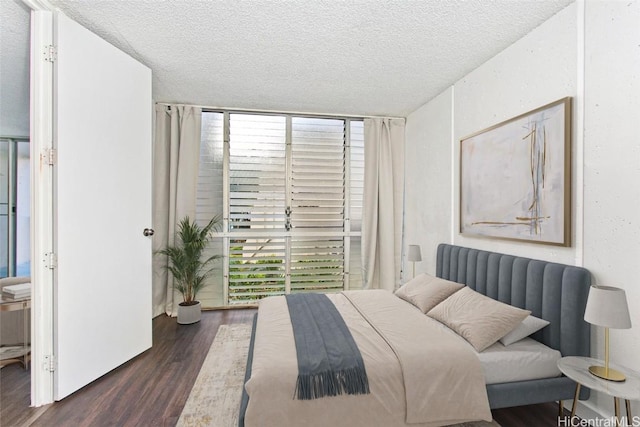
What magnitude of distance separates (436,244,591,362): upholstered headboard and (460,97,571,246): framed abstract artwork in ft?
0.67

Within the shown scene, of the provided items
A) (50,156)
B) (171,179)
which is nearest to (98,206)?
(50,156)

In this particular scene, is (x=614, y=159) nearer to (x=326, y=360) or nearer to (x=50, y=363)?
(x=326, y=360)

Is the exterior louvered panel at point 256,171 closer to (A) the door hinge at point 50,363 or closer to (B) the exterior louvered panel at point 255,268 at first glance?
(B) the exterior louvered panel at point 255,268

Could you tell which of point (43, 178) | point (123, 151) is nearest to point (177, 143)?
point (123, 151)

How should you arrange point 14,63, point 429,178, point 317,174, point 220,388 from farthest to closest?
point 317,174
point 429,178
point 14,63
point 220,388

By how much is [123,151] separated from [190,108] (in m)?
1.57

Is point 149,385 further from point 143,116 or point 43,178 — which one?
point 143,116

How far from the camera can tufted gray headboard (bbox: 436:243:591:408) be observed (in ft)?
5.97

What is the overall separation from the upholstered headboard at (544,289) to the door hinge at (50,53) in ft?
12.3

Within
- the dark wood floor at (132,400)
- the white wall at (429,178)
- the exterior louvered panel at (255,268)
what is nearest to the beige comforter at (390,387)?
the dark wood floor at (132,400)

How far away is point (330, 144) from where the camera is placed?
14.5ft

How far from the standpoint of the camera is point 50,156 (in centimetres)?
210

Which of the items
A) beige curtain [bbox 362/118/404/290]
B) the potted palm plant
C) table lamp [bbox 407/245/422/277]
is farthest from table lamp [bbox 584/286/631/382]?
the potted palm plant

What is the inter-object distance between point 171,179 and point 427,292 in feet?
11.1
